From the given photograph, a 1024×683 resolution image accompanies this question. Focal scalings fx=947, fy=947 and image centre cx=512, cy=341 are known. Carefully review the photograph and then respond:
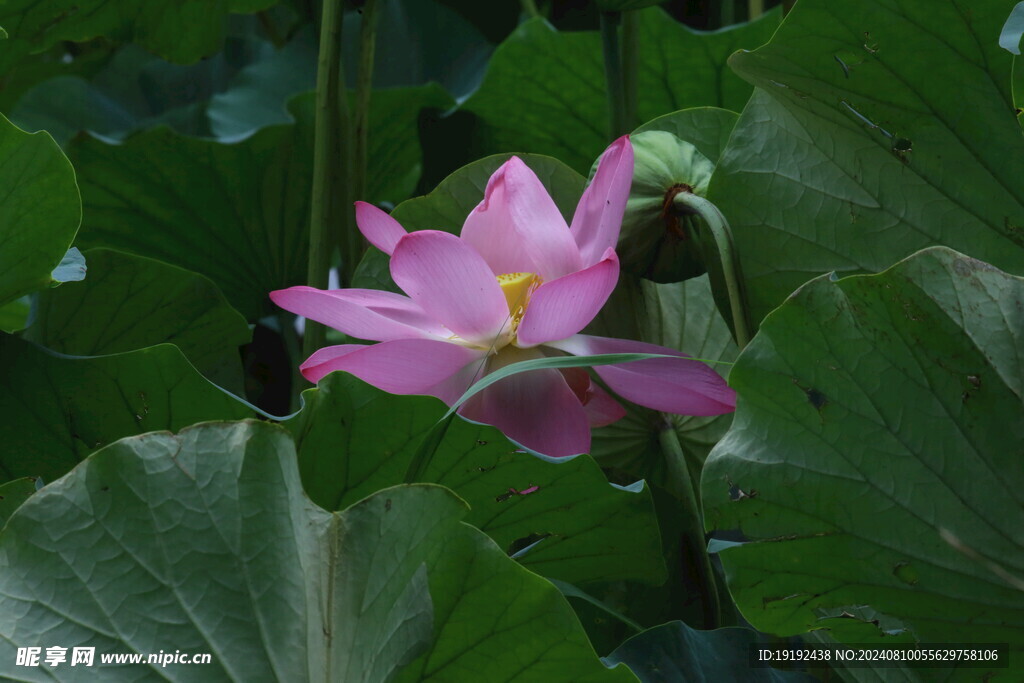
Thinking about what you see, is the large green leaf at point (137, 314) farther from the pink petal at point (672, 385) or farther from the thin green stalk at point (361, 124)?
the pink petal at point (672, 385)

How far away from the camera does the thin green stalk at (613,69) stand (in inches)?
18.8

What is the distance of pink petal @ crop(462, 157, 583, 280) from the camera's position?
1.27 feet

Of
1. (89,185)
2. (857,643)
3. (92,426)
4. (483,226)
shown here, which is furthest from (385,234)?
(89,185)

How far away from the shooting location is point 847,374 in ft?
1.07

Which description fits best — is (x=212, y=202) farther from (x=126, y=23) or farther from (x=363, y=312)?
(x=363, y=312)

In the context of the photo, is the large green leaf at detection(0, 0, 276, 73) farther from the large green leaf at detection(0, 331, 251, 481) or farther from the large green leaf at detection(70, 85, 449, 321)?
the large green leaf at detection(0, 331, 251, 481)

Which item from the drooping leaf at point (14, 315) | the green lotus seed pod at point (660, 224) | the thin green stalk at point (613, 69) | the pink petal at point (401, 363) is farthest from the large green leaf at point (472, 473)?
the drooping leaf at point (14, 315)

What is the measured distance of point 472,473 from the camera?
1.19 ft

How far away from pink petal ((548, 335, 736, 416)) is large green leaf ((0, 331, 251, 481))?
0.51ft

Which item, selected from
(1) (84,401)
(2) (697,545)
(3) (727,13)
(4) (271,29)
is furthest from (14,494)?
(4) (271,29)

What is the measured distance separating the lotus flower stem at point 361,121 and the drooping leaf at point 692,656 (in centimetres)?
36

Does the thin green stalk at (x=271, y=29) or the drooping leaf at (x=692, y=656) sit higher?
the thin green stalk at (x=271, y=29)

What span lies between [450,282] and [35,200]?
0.57ft

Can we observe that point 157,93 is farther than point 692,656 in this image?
Yes
